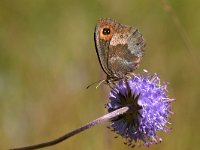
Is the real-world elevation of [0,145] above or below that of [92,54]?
below

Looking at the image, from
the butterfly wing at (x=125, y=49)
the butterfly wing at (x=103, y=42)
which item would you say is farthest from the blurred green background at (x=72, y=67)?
the butterfly wing at (x=103, y=42)

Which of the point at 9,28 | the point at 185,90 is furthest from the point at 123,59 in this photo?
the point at 9,28

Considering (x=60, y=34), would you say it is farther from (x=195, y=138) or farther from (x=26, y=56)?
(x=195, y=138)

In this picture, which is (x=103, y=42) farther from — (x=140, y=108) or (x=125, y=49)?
(x=140, y=108)

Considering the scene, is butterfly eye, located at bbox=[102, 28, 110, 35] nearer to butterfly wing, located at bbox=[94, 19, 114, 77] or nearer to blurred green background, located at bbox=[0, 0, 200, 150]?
butterfly wing, located at bbox=[94, 19, 114, 77]

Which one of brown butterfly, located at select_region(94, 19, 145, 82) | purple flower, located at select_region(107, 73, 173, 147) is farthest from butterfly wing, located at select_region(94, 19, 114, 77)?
purple flower, located at select_region(107, 73, 173, 147)

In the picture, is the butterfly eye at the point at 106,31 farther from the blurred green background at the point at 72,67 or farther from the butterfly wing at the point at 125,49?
the blurred green background at the point at 72,67
